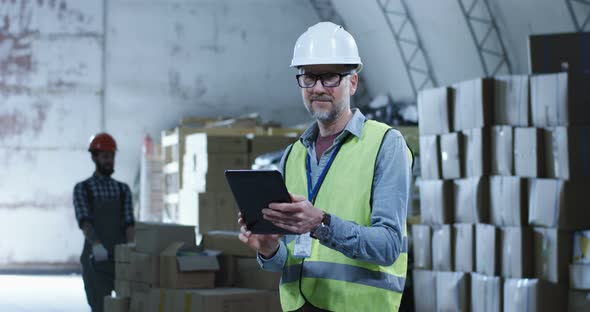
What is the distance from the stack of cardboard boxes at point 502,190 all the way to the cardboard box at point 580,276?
20mm

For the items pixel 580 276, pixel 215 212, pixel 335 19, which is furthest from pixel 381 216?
pixel 335 19

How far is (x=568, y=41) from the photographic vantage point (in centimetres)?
736

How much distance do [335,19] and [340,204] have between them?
45.0ft

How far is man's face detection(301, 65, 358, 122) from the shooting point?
115 inches

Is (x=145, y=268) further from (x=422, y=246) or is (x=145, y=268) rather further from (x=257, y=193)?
(x=257, y=193)

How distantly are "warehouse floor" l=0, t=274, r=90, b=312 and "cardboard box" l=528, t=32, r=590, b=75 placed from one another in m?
5.72

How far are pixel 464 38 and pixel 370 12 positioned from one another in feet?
8.26

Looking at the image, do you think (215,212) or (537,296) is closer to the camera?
(537,296)

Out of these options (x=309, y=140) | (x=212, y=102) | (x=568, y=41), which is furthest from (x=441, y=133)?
(x=212, y=102)

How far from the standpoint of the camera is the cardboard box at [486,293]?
24.6ft

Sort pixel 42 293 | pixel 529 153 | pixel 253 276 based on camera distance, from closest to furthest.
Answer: pixel 253 276
pixel 529 153
pixel 42 293

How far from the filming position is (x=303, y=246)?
2.92 m

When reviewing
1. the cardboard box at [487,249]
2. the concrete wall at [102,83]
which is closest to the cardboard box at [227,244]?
the cardboard box at [487,249]

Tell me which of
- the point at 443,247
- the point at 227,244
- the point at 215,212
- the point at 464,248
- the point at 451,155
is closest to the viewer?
the point at 227,244
